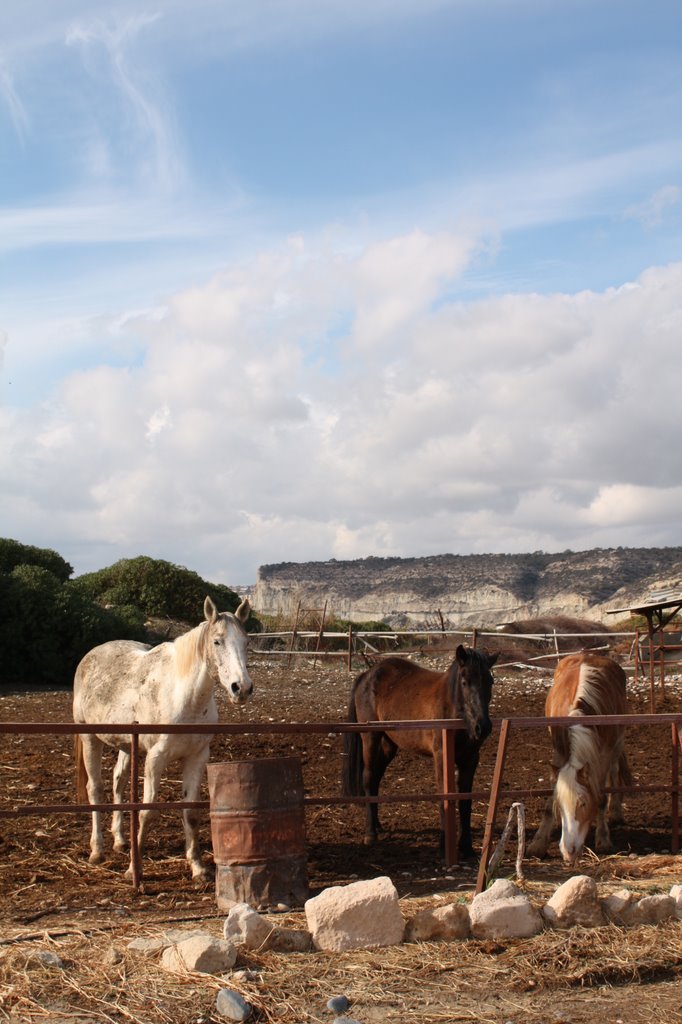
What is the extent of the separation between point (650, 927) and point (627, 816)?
378cm

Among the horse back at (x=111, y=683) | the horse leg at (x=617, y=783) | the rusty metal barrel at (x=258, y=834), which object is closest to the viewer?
the rusty metal barrel at (x=258, y=834)

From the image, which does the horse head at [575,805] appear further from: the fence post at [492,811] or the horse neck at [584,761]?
the fence post at [492,811]

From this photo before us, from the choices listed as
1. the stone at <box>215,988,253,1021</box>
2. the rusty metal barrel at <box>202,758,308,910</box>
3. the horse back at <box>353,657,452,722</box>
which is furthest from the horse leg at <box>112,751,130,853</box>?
the stone at <box>215,988,253,1021</box>

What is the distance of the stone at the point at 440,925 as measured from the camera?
16.9ft

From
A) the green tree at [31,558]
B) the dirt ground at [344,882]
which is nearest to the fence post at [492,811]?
the dirt ground at [344,882]

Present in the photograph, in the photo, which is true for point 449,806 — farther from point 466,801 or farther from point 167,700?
point 167,700

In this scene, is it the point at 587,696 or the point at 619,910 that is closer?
the point at 619,910

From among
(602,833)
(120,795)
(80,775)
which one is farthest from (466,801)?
(80,775)

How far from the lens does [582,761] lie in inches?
271

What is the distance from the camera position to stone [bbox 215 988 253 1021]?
4.18 meters

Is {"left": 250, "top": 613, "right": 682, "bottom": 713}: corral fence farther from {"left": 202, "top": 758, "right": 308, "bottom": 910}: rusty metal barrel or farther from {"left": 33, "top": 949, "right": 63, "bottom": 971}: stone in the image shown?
{"left": 33, "top": 949, "right": 63, "bottom": 971}: stone

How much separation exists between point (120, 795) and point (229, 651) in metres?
2.01

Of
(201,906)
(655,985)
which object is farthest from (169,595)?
(655,985)

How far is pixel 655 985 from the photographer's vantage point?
15.3ft
